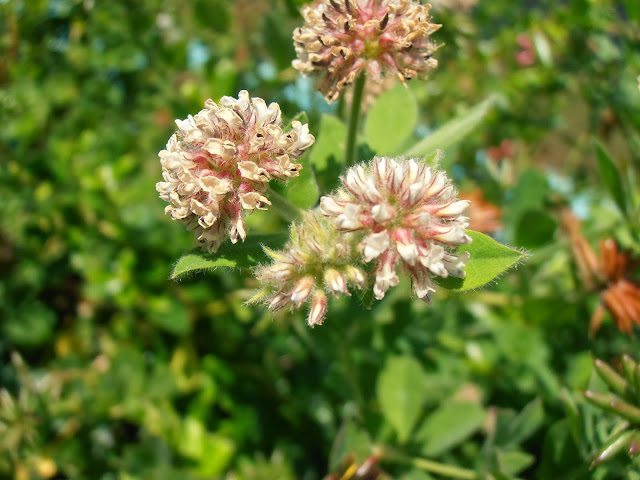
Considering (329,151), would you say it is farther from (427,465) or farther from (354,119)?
(427,465)

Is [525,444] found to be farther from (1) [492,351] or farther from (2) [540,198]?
(2) [540,198]

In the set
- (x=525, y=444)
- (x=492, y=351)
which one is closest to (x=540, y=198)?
(x=492, y=351)

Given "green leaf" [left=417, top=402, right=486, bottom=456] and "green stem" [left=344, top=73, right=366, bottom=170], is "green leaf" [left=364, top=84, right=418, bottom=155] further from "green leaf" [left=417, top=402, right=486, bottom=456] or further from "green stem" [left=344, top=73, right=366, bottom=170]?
"green leaf" [left=417, top=402, right=486, bottom=456]

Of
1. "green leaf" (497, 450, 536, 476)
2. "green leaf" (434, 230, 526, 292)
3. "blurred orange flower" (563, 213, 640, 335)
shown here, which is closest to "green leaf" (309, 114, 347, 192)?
"green leaf" (434, 230, 526, 292)

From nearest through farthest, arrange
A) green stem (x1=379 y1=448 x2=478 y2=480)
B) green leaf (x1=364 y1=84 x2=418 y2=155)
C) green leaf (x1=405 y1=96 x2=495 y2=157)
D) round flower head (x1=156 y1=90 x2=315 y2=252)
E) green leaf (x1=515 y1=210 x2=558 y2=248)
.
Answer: round flower head (x1=156 y1=90 x2=315 y2=252) → green leaf (x1=405 y1=96 x2=495 y2=157) → green leaf (x1=364 y1=84 x2=418 y2=155) → green stem (x1=379 y1=448 x2=478 y2=480) → green leaf (x1=515 y1=210 x2=558 y2=248)

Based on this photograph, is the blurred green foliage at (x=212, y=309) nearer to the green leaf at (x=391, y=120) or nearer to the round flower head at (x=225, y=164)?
the green leaf at (x=391, y=120)
